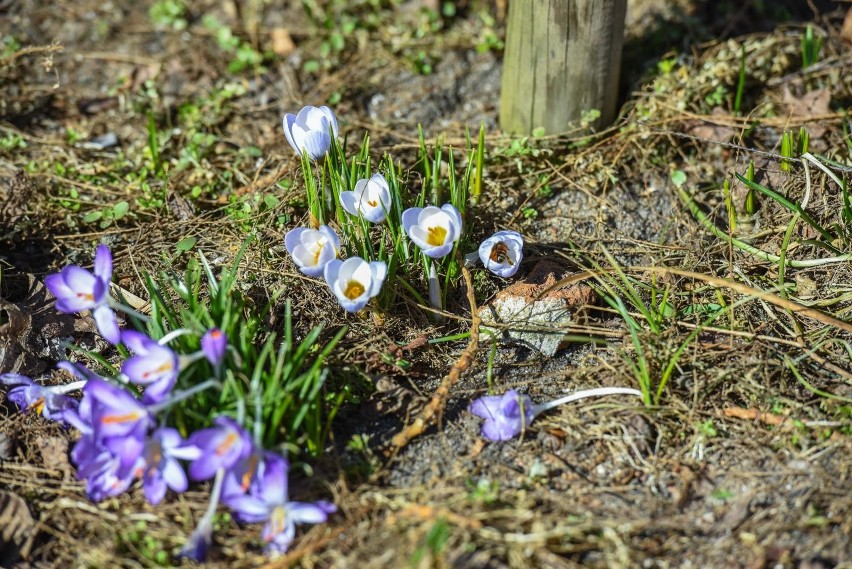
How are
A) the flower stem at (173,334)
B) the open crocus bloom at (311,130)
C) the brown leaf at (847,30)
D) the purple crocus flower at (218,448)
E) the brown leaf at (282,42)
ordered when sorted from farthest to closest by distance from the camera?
the brown leaf at (282,42)
the brown leaf at (847,30)
the open crocus bloom at (311,130)
the flower stem at (173,334)
the purple crocus flower at (218,448)

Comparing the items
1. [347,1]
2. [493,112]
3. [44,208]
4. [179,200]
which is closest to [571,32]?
[493,112]

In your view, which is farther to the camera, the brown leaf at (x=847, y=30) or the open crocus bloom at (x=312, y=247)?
the brown leaf at (x=847, y=30)

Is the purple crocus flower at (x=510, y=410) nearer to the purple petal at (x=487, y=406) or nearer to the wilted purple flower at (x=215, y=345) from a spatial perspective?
the purple petal at (x=487, y=406)

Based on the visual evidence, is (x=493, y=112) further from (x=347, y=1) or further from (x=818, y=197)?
(x=818, y=197)

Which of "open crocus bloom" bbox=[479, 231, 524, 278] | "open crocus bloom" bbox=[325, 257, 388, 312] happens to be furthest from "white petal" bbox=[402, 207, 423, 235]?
"open crocus bloom" bbox=[479, 231, 524, 278]

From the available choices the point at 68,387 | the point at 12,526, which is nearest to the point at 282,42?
the point at 68,387

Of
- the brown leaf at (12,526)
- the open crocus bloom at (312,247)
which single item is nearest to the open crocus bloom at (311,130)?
the open crocus bloom at (312,247)

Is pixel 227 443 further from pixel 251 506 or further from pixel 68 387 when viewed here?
pixel 68 387
